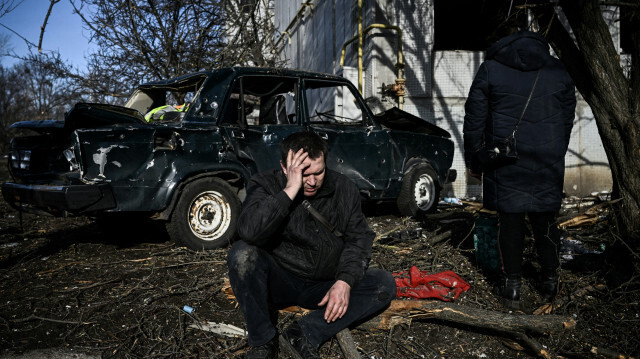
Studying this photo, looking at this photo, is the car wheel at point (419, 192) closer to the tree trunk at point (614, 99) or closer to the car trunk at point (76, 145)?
the tree trunk at point (614, 99)

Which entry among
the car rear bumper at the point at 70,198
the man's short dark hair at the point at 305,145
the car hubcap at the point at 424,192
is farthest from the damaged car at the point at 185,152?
the man's short dark hair at the point at 305,145

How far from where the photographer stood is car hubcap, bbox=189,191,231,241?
4.36 m

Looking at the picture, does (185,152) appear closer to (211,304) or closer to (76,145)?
(76,145)

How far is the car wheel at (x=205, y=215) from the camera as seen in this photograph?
13.9 feet

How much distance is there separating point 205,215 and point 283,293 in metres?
2.01

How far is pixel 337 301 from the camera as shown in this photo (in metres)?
2.44

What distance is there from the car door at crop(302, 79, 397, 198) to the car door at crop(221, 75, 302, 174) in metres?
0.34

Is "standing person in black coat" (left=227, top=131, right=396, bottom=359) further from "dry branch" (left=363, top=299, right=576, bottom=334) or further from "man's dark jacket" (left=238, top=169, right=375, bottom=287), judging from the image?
"dry branch" (left=363, top=299, right=576, bottom=334)

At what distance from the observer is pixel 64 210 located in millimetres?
3836

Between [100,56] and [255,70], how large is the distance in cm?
661

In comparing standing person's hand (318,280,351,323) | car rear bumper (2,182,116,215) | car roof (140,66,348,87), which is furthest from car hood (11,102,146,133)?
standing person's hand (318,280,351,323)

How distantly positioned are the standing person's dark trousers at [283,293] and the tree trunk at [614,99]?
2.37m

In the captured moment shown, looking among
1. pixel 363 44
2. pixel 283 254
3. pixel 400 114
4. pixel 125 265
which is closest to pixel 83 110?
pixel 125 265

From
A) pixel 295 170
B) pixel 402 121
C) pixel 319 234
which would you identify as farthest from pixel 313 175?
pixel 402 121
